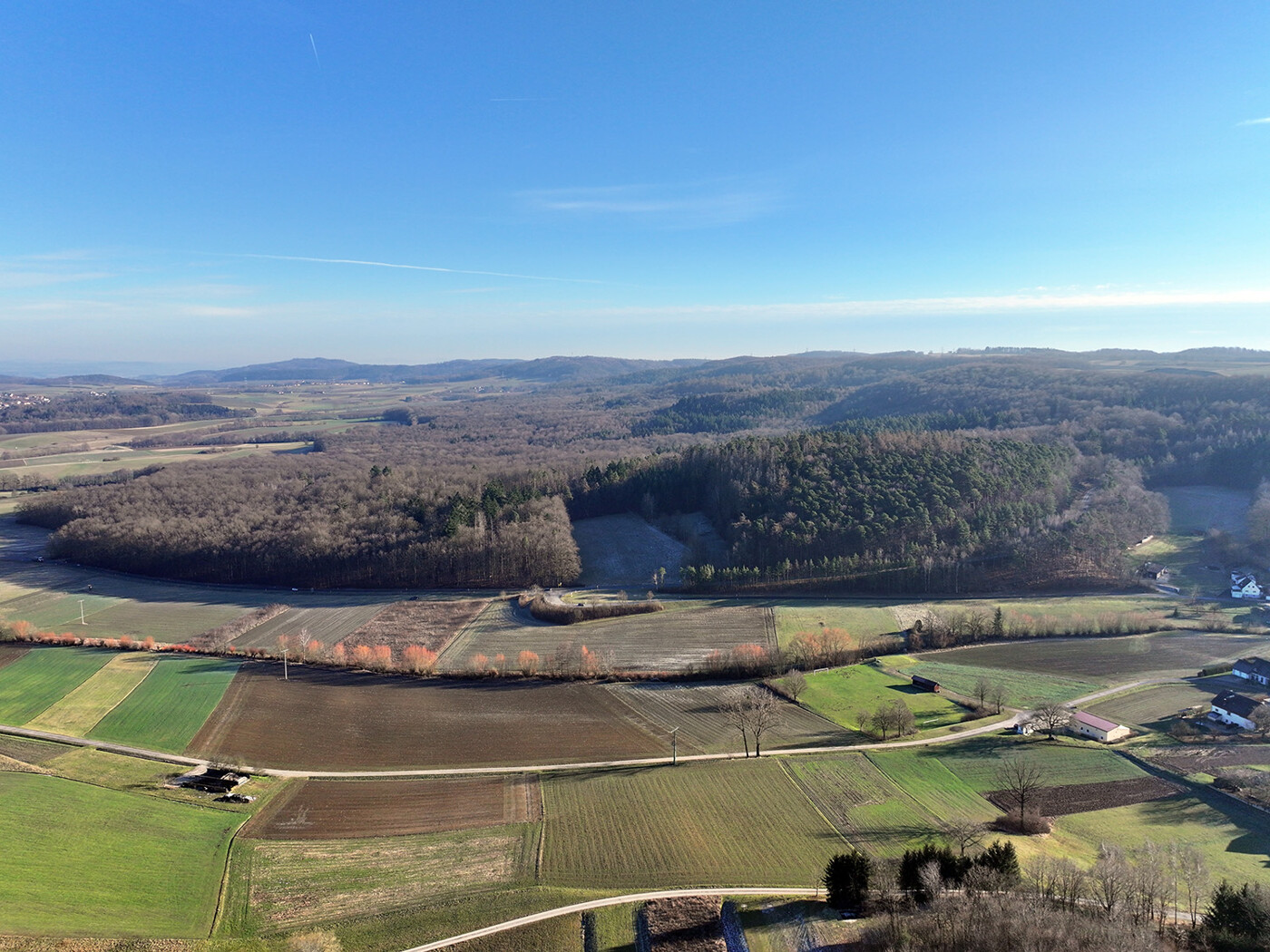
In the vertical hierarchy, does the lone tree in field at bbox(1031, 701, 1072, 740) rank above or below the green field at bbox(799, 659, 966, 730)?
above

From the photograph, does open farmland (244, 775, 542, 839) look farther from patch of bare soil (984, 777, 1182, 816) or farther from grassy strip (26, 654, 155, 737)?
patch of bare soil (984, 777, 1182, 816)

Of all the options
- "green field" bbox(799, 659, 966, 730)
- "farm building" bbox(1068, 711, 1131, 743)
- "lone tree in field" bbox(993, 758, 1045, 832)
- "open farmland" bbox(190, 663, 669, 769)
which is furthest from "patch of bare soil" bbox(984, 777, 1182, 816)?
"open farmland" bbox(190, 663, 669, 769)

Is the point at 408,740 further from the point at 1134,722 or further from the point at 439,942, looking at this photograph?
the point at 1134,722

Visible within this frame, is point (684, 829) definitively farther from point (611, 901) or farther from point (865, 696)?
point (865, 696)

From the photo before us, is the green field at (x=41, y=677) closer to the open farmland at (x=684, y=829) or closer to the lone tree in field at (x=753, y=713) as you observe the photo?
the open farmland at (x=684, y=829)

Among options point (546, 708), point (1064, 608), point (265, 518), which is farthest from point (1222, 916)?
point (265, 518)

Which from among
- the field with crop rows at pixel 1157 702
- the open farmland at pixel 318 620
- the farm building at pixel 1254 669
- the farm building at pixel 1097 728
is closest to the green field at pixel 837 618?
the farm building at pixel 1097 728

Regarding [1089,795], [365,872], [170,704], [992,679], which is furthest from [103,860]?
[992,679]
